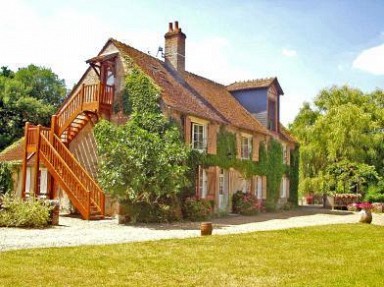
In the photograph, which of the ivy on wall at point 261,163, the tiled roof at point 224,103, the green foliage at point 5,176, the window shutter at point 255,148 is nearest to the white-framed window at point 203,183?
the ivy on wall at point 261,163

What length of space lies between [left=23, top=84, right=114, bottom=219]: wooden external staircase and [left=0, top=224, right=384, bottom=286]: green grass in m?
7.51

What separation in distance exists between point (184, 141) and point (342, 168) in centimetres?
1793

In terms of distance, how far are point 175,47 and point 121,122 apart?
6410mm

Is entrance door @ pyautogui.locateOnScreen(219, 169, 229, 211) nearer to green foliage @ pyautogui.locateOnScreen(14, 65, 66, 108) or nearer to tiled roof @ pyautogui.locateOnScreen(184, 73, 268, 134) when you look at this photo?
tiled roof @ pyautogui.locateOnScreen(184, 73, 268, 134)

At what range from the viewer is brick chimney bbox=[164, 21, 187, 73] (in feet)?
81.1

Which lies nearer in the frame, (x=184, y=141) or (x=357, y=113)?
(x=184, y=141)

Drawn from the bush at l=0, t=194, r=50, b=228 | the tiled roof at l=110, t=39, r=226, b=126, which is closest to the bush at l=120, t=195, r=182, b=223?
the bush at l=0, t=194, r=50, b=228

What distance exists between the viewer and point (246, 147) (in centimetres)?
2564

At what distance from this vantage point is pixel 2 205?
50.0ft

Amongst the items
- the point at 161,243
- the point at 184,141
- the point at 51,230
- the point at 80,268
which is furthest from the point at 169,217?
the point at 80,268

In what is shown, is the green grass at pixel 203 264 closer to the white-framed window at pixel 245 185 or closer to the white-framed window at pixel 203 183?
the white-framed window at pixel 203 183

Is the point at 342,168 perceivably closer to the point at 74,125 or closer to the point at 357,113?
the point at 357,113

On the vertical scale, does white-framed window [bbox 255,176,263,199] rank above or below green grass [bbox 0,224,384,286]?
above

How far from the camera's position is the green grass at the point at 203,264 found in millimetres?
7484
